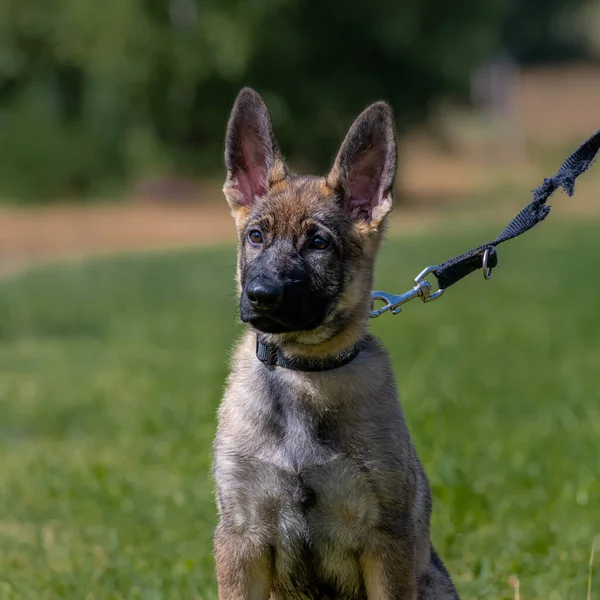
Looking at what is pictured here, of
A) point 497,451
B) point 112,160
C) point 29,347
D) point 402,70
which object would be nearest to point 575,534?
point 497,451

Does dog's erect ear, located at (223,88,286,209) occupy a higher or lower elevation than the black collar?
higher

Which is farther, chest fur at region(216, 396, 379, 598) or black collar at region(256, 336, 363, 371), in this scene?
black collar at region(256, 336, 363, 371)

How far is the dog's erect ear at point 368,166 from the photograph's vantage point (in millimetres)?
4098

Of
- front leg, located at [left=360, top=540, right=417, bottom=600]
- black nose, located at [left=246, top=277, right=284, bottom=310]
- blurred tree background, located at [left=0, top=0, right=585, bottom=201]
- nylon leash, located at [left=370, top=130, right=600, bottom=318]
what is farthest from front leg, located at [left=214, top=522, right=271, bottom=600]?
blurred tree background, located at [left=0, top=0, right=585, bottom=201]

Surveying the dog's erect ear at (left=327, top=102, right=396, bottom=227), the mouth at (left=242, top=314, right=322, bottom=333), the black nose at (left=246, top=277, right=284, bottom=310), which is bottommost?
the mouth at (left=242, top=314, right=322, bottom=333)

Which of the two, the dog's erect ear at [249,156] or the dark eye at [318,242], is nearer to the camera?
the dark eye at [318,242]

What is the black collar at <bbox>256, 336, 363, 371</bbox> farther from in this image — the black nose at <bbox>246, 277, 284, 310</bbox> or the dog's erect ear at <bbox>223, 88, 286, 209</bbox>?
the dog's erect ear at <bbox>223, 88, 286, 209</bbox>

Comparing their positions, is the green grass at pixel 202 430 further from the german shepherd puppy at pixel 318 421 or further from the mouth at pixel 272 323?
the mouth at pixel 272 323

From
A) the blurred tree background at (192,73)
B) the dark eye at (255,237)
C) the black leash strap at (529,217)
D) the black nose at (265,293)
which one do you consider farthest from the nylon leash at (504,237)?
the blurred tree background at (192,73)

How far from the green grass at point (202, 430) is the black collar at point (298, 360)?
1.98 feet

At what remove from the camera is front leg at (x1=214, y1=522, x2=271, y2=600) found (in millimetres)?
3670

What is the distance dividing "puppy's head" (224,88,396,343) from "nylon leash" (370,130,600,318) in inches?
11.2

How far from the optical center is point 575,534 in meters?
5.34

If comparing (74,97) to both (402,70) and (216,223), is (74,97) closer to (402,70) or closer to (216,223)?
(216,223)
